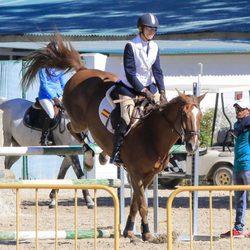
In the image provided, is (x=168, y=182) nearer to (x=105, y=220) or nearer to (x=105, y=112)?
(x=105, y=220)

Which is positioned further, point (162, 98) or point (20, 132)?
point (20, 132)

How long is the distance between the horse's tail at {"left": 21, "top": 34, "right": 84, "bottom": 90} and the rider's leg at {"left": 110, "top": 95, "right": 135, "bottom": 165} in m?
1.76

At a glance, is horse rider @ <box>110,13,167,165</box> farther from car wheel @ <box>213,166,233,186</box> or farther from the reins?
car wheel @ <box>213,166,233,186</box>

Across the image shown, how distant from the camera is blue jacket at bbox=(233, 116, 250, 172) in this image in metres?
13.0

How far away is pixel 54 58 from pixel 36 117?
4.45 meters

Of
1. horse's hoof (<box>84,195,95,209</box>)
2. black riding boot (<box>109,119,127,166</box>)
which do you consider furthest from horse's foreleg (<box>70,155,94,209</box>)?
black riding boot (<box>109,119,127,166</box>)

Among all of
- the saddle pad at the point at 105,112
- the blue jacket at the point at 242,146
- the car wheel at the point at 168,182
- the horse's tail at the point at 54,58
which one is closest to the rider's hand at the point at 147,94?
the saddle pad at the point at 105,112

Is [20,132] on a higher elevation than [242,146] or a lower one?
higher

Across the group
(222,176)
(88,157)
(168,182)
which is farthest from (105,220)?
(168,182)

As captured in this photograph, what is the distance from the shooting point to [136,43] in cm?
1206

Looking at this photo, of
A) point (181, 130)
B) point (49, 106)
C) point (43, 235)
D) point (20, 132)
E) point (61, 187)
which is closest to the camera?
point (61, 187)

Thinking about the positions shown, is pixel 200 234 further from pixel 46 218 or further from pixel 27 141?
pixel 27 141

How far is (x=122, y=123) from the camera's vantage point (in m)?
12.0

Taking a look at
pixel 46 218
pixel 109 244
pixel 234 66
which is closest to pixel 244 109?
pixel 109 244
